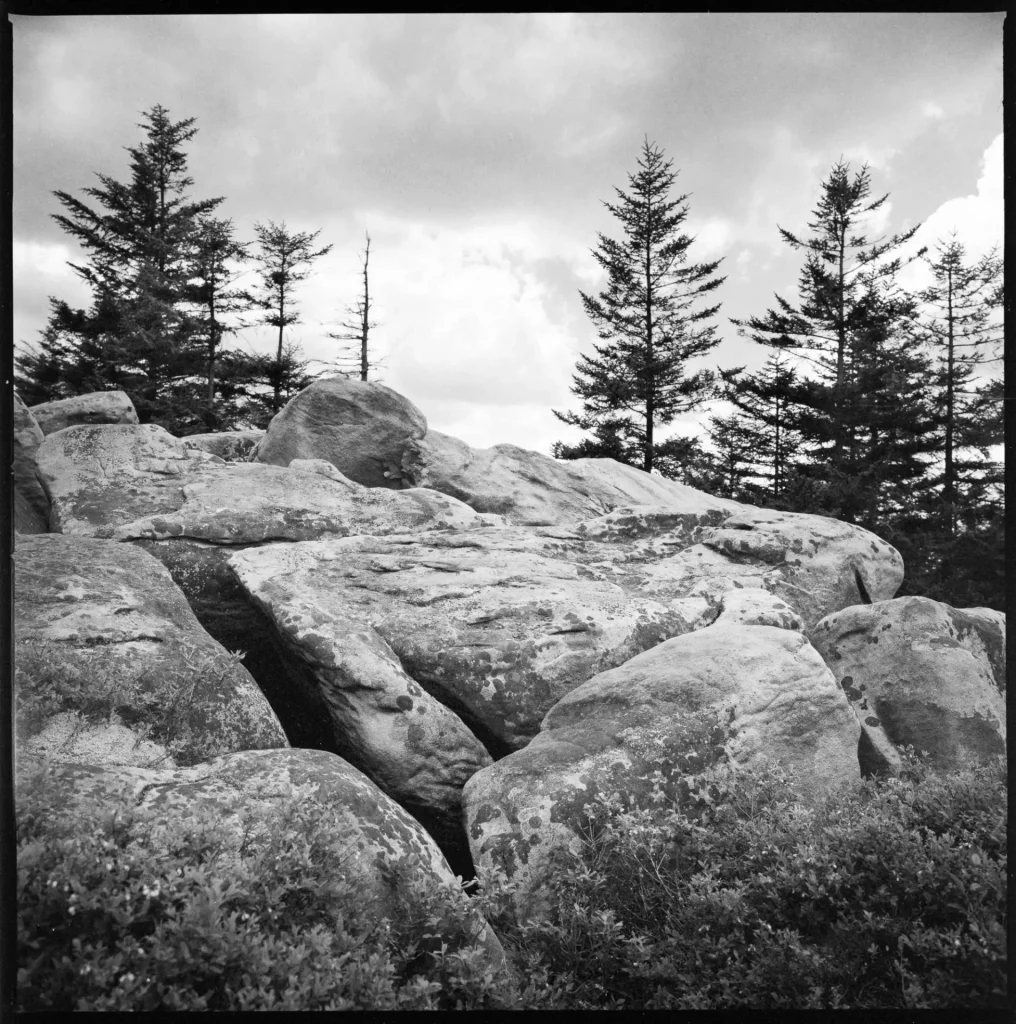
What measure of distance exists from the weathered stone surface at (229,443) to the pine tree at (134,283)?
6.85 feet

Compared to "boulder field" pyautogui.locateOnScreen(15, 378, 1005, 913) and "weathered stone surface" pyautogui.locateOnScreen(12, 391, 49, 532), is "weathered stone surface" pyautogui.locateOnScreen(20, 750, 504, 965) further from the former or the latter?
"weathered stone surface" pyautogui.locateOnScreen(12, 391, 49, 532)

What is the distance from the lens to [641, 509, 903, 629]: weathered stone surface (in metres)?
8.36

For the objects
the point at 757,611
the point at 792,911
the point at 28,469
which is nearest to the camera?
the point at 792,911

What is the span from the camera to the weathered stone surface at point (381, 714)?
5.58 m

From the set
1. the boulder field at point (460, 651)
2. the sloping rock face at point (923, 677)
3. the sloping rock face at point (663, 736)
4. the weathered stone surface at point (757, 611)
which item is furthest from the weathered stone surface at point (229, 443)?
the sloping rock face at point (923, 677)

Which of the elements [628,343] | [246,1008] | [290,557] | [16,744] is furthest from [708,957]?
[628,343]

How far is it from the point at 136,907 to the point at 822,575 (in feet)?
26.1

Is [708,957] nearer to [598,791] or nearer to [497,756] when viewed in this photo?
[598,791]

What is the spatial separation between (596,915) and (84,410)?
1235 cm

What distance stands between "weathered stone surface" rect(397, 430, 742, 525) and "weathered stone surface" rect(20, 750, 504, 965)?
10.7 m

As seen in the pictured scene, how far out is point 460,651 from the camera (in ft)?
21.1

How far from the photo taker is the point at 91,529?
870 cm

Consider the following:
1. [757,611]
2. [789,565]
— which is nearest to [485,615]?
[757,611]

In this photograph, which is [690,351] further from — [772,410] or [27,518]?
[27,518]
